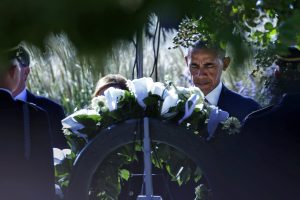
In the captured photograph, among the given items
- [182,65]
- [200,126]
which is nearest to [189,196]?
[200,126]

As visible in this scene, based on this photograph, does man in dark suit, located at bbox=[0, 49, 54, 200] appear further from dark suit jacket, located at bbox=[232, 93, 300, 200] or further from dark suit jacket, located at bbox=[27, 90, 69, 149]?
dark suit jacket, located at bbox=[27, 90, 69, 149]

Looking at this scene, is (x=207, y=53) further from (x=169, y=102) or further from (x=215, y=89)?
(x=215, y=89)

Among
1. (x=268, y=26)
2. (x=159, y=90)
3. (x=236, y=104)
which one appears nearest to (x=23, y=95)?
(x=236, y=104)

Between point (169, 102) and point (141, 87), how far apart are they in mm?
131

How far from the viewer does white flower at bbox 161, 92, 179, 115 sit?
9.46ft

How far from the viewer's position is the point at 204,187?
298cm

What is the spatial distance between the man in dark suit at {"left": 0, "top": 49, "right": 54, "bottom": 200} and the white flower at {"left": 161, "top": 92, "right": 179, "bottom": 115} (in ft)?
1.57

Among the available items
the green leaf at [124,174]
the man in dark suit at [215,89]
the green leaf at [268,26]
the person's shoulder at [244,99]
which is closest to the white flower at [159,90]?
the green leaf at [124,174]

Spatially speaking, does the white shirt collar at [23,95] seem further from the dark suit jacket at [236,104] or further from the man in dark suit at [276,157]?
the man in dark suit at [276,157]

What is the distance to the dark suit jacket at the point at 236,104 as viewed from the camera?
4.20m

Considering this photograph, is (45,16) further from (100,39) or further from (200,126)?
(200,126)

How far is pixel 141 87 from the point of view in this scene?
2928mm

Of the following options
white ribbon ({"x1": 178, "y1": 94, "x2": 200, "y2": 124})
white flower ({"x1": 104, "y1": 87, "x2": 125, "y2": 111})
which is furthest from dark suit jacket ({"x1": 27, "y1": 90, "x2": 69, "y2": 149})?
white ribbon ({"x1": 178, "y1": 94, "x2": 200, "y2": 124})

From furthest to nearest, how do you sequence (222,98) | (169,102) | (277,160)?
(222,98) → (169,102) → (277,160)
